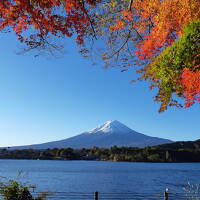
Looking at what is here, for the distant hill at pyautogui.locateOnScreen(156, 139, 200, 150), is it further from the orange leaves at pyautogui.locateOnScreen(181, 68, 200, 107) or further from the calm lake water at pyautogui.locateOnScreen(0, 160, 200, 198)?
the orange leaves at pyautogui.locateOnScreen(181, 68, 200, 107)

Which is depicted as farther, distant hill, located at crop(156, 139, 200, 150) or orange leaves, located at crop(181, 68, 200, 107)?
distant hill, located at crop(156, 139, 200, 150)

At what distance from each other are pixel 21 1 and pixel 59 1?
143 centimetres

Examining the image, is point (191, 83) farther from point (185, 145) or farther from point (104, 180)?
point (185, 145)

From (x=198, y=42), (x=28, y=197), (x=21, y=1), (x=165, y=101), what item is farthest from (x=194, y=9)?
(x=28, y=197)

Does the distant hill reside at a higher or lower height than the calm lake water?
higher

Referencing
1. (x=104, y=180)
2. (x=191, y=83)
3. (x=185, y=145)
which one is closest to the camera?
(x=191, y=83)

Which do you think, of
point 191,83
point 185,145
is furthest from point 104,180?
point 185,145

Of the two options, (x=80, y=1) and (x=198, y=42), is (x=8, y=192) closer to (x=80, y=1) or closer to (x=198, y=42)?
(x=80, y=1)

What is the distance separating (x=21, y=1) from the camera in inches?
317

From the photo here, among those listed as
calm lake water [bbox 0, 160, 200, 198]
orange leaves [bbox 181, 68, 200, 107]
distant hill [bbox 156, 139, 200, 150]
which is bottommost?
calm lake water [bbox 0, 160, 200, 198]

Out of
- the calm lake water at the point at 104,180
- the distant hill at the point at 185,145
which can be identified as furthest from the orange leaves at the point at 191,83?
the distant hill at the point at 185,145

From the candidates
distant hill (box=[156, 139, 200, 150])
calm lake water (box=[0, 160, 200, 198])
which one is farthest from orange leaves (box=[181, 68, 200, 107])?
distant hill (box=[156, 139, 200, 150])

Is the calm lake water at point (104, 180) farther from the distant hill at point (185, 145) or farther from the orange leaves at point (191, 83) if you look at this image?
the distant hill at point (185, 145)

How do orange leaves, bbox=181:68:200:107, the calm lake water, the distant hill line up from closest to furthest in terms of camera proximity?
orange leaves, bbox=181:68:200:107 < the calm lake water < the distant hill
